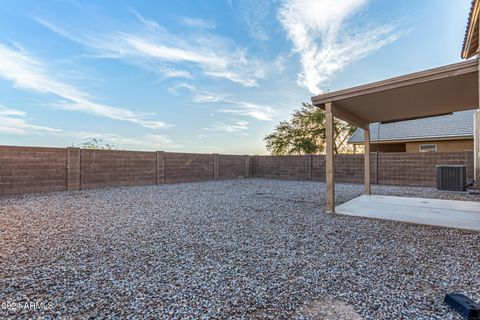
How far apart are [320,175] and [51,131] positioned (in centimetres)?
1114

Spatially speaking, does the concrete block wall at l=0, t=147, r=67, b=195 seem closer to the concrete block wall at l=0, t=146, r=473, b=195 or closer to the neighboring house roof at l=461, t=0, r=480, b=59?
the concrete block wall at l=0, t=146, r=473, b=195

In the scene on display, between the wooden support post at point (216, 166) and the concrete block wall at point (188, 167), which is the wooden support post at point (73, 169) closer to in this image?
the concrete block wall at point (188, 167)

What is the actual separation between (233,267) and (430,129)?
541 inches

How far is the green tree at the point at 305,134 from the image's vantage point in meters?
18.6

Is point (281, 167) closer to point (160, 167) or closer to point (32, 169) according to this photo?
point (160, 167)

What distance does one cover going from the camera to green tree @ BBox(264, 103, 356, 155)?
61.1 feet

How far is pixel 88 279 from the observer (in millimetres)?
1927

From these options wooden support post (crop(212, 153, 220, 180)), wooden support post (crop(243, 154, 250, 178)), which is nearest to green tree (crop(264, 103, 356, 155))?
wooden support post (crop(243, 154, 250, 178))

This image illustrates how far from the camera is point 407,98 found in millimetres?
4293

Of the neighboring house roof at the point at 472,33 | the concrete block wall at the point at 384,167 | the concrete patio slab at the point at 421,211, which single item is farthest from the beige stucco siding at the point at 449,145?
the concrete patio slab at the point at 421,211

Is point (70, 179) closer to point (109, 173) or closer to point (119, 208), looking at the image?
point (109, 173)

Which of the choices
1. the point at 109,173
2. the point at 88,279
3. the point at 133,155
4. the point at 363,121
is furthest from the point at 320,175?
the point at 88,279

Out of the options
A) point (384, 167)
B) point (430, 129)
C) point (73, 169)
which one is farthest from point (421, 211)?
point (430, 129)

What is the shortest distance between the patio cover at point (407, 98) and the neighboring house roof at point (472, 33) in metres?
1.57
